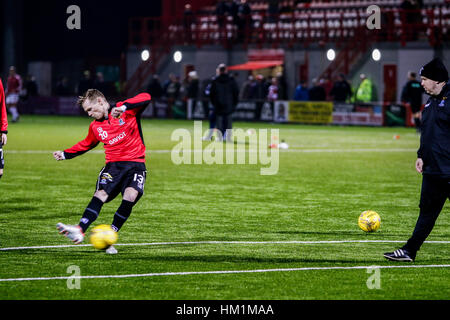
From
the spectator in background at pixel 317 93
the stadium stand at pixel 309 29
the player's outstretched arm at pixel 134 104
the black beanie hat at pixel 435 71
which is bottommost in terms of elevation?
the spectator in background at pixel 317 93

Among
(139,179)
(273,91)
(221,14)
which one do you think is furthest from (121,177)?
(221,14)

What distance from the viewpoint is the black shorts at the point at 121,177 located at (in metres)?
9.88

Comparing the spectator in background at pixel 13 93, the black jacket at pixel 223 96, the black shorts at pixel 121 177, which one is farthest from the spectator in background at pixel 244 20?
the black shorts at pixel 121 177

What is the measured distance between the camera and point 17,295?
770 centimetres

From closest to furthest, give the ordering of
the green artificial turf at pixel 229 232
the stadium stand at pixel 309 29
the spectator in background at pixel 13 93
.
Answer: the green artificial turf at pixel 229 232
the spectator in background at pixel 13 93
the stadium stand at pixel 309 29

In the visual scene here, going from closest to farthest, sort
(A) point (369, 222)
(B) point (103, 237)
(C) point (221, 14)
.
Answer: (B) point (103, 237)
(A) point (369, 222)
(C) point (221, 14)

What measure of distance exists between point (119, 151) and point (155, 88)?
34335 mm

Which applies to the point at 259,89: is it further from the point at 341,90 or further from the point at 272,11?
the point at 272,11

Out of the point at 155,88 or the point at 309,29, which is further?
the point at 155,88

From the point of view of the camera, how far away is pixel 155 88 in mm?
44094

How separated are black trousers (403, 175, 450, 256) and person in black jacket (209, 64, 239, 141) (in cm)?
1812

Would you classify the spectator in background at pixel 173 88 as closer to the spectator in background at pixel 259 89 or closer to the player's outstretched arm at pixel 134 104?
the spectator in background at pixel 259 89

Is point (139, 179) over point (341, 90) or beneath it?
over
